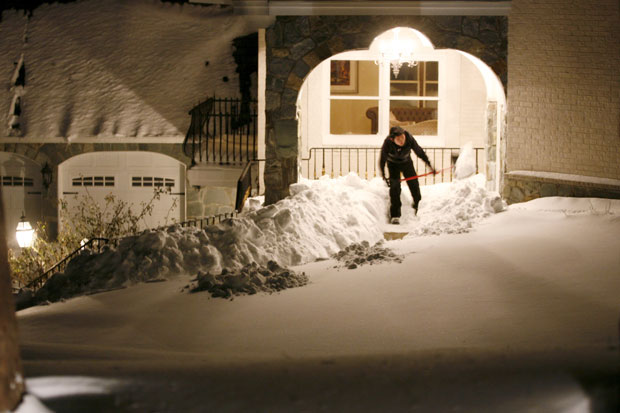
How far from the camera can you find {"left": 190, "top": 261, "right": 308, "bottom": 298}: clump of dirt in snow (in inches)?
293

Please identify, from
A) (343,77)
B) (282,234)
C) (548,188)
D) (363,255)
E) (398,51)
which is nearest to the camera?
(363,255)

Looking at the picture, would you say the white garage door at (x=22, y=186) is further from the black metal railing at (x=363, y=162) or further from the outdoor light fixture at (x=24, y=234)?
the black metal railing at (x=363, y=162)

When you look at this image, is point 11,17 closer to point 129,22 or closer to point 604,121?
point 129,22

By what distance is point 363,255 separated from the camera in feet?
28.9

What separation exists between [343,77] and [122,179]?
22.0 ft

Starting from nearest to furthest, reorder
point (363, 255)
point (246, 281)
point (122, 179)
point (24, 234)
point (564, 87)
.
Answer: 1. point (246, 281)
2. point (363, 255)
3. point (564, 87)
4. point (24, 234)
5. point (122, 179)

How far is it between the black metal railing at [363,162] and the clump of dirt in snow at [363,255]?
5.57 m

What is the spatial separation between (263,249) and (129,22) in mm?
10717

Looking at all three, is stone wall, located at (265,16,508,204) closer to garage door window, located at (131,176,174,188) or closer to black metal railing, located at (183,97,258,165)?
black metal railing, located at (183,97,258,165)

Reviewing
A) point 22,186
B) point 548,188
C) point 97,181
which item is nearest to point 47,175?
point 22,186

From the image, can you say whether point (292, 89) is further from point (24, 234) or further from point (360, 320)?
point (24, 234)

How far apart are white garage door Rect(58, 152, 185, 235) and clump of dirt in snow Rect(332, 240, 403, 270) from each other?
747 centimetres

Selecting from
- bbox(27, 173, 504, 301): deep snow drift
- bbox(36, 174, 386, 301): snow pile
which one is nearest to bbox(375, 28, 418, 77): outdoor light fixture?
bbox(27, 173, 504, 301): deep snow drift

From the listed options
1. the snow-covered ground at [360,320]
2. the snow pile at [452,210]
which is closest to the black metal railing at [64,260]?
the snow-covered ground at [360,320]
